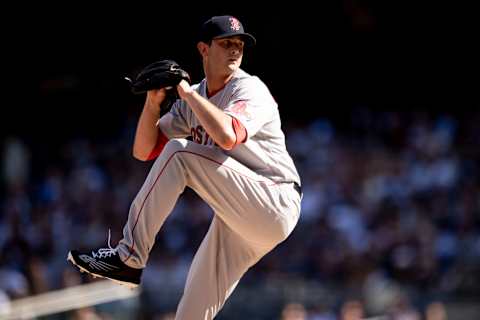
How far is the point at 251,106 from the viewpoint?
5242 mm

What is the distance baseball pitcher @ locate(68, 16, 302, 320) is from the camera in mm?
5109

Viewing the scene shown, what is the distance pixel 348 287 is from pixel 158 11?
5.52m

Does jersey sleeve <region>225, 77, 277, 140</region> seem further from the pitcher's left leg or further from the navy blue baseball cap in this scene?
the pitcher's left leg

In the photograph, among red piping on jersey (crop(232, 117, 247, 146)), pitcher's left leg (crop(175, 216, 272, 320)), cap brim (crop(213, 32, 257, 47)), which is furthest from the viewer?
pitcher's left leg (crop(175, 216, 272, 320))

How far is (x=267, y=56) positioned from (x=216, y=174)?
30.7 ft

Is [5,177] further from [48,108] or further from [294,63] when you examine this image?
[294,63]

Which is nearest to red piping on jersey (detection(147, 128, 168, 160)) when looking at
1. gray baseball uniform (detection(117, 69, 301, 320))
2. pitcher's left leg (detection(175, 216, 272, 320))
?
gray baseball uniform (detection(117, 69, 301, 320))

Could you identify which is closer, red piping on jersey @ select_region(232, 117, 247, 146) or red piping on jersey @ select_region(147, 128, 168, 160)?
red piping on jersey @ select_region(232, 117, 247, 146)

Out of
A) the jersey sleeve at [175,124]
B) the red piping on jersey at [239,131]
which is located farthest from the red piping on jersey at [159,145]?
the red piping on jersey at [239,131]

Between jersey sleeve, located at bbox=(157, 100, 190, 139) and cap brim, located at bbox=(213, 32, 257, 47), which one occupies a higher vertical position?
cap brim, located at bbox=(213, 32, 257, 47)

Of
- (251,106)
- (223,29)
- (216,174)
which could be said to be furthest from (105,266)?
(223,29)

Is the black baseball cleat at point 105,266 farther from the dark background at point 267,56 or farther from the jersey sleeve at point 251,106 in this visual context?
the dark background at point 267,56

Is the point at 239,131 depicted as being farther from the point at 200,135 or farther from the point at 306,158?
the point at 306,158

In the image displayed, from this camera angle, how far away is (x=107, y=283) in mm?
10430
